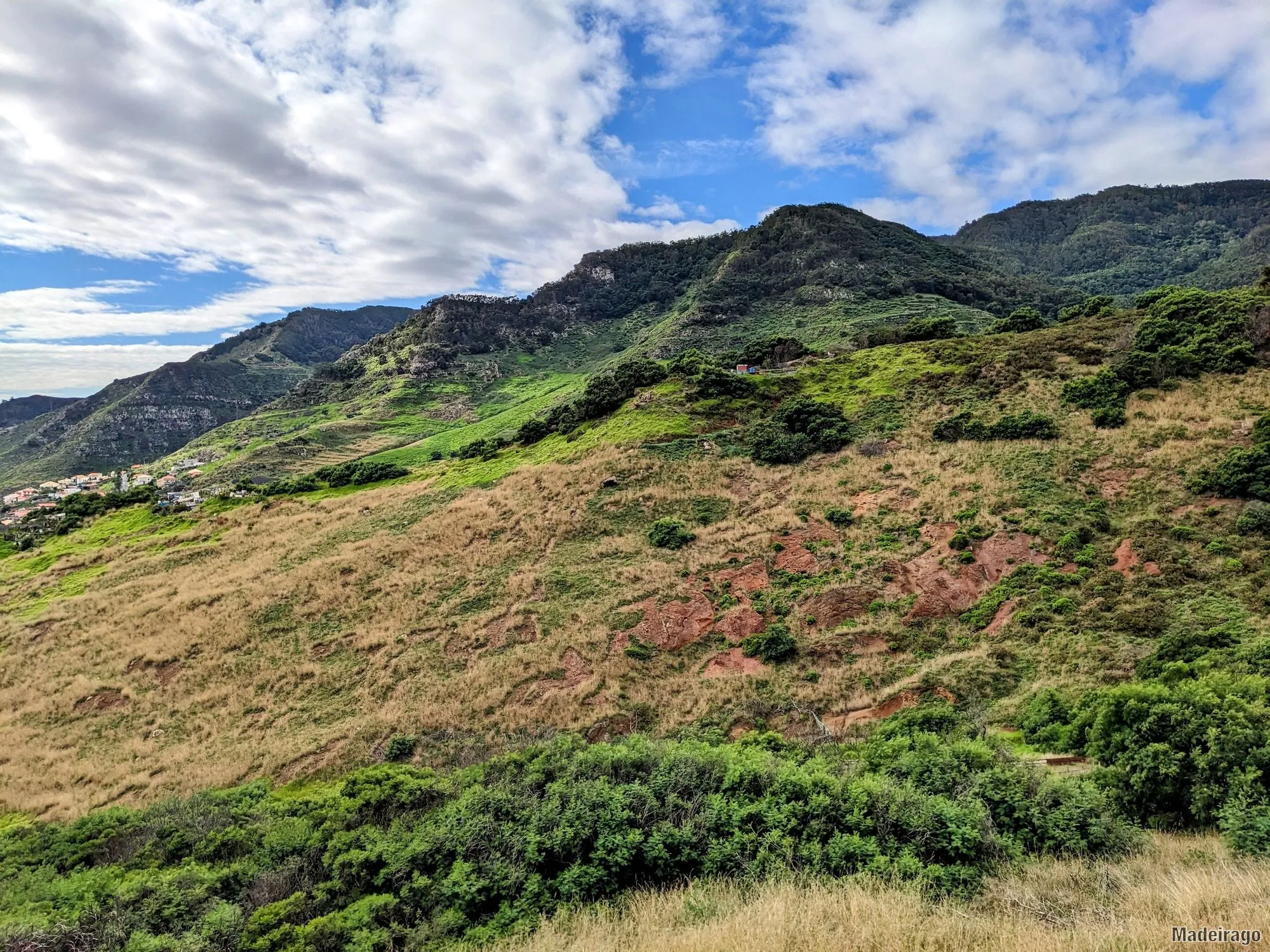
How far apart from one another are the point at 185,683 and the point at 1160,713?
25622 mm

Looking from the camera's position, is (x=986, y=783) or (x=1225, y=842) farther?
(x=986, y=783)

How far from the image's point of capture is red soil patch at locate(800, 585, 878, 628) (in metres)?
16.6

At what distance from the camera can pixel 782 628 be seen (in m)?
16.2

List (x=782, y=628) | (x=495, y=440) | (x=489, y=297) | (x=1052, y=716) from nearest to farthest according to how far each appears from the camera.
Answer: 1. (x=1052, y=716)
2. (x=782, y=628)
3. (x=495, y=440)
4. (x=489, y=297)

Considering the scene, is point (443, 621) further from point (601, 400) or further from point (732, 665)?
point (601, 400)

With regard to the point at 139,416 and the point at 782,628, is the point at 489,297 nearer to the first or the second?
the point at 139,416

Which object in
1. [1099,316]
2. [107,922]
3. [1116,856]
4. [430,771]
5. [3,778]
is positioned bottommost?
[3,778]

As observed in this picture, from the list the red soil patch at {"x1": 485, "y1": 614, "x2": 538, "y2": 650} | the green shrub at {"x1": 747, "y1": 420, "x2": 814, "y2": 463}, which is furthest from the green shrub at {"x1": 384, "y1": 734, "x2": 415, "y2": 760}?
the green shrub at {"x1": 747, "y1": 420, "x2": 814, "y2": 463}

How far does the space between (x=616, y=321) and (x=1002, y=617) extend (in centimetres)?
14698

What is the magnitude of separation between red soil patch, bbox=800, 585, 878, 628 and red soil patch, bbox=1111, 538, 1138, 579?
5.84 m

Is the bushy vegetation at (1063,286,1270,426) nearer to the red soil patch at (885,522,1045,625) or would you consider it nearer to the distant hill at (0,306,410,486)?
the red soil patch at (885,522,1045,625)

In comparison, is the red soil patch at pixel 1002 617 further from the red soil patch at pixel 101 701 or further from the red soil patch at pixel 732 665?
the red soil patch at pixel 101 701

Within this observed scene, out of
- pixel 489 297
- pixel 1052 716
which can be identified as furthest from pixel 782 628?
pixel 489 297

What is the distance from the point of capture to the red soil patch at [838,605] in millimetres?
16578
